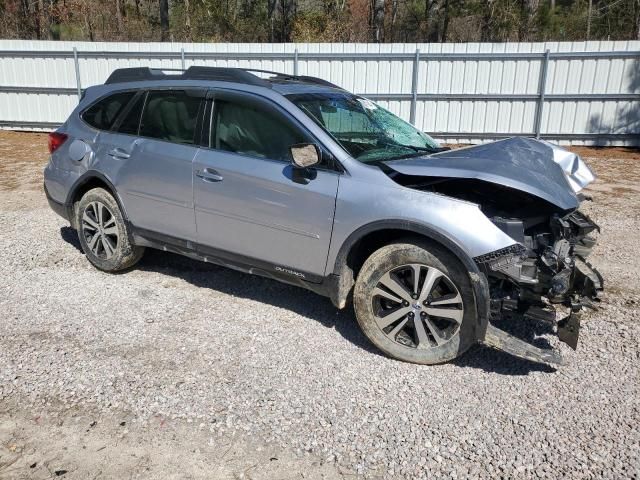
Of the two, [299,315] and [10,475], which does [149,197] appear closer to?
[299,315]

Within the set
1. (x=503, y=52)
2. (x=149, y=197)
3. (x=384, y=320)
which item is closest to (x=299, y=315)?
(x=384, y=320)

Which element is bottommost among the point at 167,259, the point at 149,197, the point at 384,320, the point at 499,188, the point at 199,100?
the point at 167,259

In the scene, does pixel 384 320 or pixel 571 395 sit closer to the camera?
pixel 571 395

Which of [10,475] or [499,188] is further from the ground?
[499,188]

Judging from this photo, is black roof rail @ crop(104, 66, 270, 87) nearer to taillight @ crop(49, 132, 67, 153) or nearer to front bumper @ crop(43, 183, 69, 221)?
taillight @ crop(49, 132, 67, 153)

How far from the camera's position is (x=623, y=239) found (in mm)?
6543

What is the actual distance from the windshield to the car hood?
300 millimetres

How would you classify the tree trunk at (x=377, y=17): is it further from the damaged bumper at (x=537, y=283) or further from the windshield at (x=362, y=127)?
the damaged bumper at (x=537, y=283)

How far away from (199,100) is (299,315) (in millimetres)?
1909

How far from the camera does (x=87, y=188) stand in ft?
17.3

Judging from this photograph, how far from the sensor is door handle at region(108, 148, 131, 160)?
4.85m

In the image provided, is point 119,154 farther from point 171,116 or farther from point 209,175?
point 209,175

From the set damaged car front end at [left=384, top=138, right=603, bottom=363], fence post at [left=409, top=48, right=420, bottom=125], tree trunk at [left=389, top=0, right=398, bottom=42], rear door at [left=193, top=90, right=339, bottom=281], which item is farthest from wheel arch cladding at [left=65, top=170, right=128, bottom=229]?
tree trunk at [left=389, top=0, right=398, bottom=42]

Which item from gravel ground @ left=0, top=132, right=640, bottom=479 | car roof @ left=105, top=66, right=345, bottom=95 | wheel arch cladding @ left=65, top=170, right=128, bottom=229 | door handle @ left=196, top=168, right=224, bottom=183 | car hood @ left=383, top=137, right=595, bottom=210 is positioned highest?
car roof @ left=105, top=66, right=345, bottom=95
